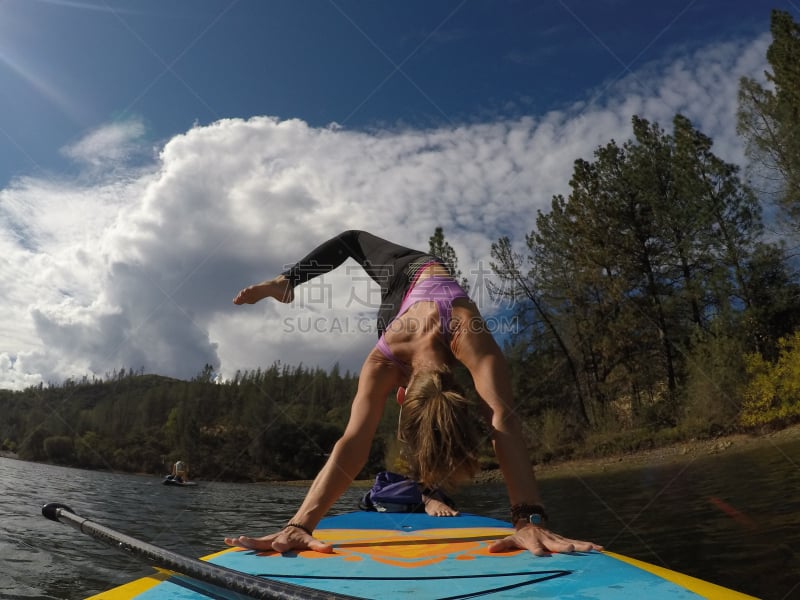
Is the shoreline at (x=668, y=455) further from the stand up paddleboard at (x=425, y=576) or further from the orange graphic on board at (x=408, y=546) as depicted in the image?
the stand up paddleboard at (x=425, y=576)

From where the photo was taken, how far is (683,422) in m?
28.3

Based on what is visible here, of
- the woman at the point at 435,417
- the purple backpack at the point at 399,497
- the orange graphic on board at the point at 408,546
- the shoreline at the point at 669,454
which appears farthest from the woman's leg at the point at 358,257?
the shoreline at the point at 669,454

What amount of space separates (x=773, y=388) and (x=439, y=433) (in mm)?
30386

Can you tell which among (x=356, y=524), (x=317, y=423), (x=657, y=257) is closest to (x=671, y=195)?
(x=657, y=257)

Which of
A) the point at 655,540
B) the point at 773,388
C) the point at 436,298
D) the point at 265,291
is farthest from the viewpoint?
the point at 773,388

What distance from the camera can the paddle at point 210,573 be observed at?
1584 mm

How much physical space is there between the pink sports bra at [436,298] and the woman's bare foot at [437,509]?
1.73 metres

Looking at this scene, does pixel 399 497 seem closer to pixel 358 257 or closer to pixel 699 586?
pixel 358 257

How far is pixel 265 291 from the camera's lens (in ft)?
14.2

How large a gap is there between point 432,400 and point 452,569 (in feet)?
2.54

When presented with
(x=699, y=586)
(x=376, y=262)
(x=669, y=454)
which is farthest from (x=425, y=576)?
(x=669, y=454)

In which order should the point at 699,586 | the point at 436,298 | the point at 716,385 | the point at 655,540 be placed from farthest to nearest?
the point at 716,385
the point at 655,540
the point at 436,298
the point at 699,586

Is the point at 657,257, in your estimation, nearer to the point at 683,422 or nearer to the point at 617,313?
the point at 617,313

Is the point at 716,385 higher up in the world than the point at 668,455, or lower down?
higher up
